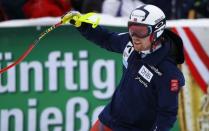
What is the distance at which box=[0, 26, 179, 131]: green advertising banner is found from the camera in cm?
794

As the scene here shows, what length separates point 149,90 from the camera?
585cm

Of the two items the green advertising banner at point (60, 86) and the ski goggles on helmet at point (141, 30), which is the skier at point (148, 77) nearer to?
the ski goggles on helmet at point (141, 30)

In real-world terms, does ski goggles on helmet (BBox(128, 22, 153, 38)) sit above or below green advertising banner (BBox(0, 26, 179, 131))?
above

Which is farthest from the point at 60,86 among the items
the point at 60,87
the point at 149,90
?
the point at 149,90

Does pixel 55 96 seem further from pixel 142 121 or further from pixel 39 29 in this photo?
pixel 142 121

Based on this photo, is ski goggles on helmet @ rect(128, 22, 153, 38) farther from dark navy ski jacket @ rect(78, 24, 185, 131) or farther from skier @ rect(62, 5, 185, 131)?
dark navy ski jacket @ rect(78, 24, 185, 131)

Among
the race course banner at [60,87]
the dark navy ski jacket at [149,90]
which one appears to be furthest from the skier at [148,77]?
the race course banner at [60,87]

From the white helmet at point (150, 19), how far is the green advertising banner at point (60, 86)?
2.14 metres

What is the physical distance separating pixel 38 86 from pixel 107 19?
3.30ft

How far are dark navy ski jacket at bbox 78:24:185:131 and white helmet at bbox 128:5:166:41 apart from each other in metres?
0.16

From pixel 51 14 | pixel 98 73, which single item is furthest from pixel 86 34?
pixel 51 14

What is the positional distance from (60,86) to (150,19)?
2402 millimetres

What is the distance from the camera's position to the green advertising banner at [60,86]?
7938mm

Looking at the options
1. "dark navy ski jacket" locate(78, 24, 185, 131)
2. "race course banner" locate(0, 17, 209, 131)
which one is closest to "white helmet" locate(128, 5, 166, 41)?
"dark navy ski jacket" locate(78, 24, 185, 131)
